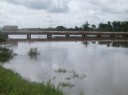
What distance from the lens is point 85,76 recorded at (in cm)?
2334

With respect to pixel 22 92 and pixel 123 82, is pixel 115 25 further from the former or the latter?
pixel 22 92

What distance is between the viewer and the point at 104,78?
22.3 m

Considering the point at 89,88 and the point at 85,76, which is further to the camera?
the point at 85,76

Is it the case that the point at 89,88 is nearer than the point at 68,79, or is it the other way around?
the point at 89,88

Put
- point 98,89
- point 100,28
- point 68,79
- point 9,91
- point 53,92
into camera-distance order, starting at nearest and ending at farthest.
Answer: point 9,91 → point 53,92 → point 98,89 → point 68,79 → point 100,28

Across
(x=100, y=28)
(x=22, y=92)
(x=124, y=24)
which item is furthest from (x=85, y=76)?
(x=100, y=28)

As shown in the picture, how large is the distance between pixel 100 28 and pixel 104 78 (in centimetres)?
13350

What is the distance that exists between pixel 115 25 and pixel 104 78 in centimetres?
12361

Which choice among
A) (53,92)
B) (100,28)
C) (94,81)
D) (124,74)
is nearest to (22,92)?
(53,92)

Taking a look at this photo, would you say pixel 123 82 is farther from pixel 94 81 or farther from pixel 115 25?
pixel 115 25

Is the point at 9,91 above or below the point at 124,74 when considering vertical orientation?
above

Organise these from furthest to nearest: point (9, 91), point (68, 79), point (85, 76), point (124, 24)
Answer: point (124, 24), point (85, 76), point (68, 79), point (9, 91)

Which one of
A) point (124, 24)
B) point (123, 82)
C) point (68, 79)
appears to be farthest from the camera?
point (124, 24)

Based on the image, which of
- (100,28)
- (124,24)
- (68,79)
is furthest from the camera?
(100,28)
